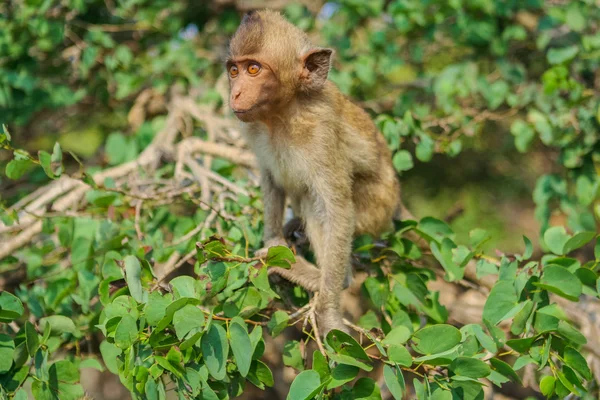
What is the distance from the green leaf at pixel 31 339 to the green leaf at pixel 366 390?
1.40 metres

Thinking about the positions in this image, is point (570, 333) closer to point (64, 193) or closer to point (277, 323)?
point (277, 323)

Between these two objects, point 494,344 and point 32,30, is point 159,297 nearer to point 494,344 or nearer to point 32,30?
point 494,344

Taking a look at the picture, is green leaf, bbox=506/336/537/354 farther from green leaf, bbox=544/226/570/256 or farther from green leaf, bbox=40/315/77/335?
green leaf, bbox=40/315/77/335

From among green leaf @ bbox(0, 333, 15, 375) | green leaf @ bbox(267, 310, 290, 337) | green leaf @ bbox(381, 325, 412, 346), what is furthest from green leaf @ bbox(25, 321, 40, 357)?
green leaf @ bbox(381, 325, 412, 346)

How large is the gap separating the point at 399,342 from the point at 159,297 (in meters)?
1.00

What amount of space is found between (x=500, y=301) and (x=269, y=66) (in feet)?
5.52

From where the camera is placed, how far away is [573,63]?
16.0 feet

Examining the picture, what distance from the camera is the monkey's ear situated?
3.43m

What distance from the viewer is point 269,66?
11.0ft

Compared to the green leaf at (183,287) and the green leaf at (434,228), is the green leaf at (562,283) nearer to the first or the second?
the green leaf at (434,228)

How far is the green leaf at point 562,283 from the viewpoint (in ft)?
8.93

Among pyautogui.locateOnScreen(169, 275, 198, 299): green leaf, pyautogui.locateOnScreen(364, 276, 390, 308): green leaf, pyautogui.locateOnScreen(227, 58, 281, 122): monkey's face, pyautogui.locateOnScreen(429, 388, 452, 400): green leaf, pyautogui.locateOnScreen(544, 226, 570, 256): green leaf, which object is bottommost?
pyautogui.locateOnScreen(364, 276, 390, 308): green leaf

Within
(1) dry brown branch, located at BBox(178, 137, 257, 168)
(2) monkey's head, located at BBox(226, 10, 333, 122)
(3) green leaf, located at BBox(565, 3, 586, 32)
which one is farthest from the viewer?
(3) green leaf, located at BBox(565, 3, 586, 32)

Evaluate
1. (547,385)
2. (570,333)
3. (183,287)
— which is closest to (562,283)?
(570,333)
